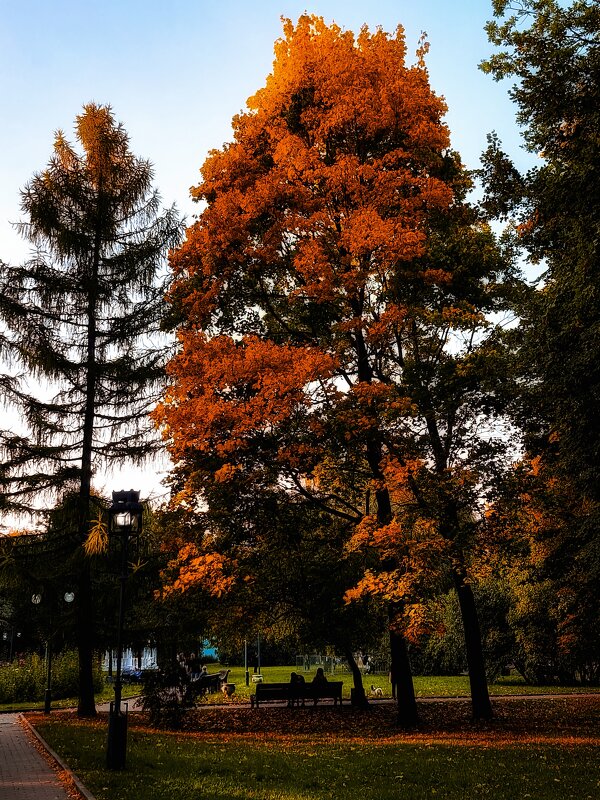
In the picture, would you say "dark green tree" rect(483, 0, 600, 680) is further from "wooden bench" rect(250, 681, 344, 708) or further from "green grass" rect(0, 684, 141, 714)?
"green grass" rect(0, 684, 141, 714)

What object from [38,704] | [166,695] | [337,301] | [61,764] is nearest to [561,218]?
[337,301]

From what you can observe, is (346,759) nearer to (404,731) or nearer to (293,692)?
(404,731)

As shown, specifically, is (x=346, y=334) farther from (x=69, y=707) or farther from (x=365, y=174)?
(x=69, y=707)

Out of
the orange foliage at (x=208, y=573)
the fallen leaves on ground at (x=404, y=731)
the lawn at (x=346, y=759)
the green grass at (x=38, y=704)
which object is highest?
the orange foliage at (x=208, y=573)

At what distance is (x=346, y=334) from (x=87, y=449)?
8975 millimetres

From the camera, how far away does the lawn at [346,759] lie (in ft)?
28.3

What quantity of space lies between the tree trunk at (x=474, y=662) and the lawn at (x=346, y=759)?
1.63 ft

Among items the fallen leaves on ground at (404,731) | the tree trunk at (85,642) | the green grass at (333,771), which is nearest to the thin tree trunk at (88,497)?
the tree trunk at (85,642)

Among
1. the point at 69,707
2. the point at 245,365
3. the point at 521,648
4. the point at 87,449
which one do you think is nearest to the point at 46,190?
the point at 87,449

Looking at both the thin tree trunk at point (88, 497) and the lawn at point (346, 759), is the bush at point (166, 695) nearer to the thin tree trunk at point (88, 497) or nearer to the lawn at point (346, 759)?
the lawn at point (346, 759)

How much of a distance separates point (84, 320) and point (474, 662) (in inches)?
574

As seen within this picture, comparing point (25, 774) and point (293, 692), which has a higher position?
point (25, 774)

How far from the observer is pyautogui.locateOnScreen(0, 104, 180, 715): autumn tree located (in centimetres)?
1964

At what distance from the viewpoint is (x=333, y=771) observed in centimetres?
1003
